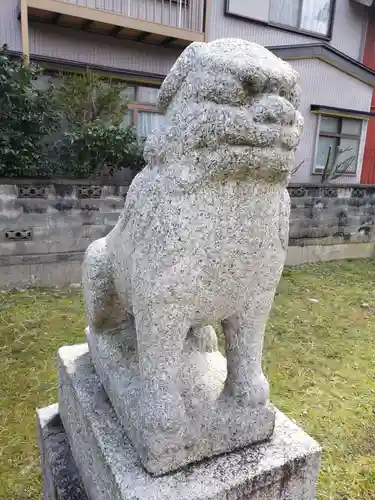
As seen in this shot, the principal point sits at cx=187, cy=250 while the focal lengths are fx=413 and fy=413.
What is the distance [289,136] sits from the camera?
0.90 metres

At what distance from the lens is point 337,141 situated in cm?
810

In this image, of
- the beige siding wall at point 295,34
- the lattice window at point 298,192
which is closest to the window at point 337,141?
the beige siding wall at point 295,34

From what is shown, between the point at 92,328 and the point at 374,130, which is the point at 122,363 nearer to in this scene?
the point at 92,328

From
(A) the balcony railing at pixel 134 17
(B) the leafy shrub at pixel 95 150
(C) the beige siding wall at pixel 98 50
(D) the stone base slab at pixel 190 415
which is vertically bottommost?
(D) the stone base slab at pixel 190 415

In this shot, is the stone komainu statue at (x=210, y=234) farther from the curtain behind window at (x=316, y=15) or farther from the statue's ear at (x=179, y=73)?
the curtain behind window at (x=316, y=15)

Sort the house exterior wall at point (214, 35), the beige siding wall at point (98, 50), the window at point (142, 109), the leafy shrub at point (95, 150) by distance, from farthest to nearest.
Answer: the window at point (142, 109) < the beige siding wall at point (98, 50) < the house exterior wall at point (214, 35) < the leafy shrub at point (95, 150)

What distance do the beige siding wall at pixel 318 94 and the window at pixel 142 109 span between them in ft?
9.00

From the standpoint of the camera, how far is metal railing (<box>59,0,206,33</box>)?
5.90m

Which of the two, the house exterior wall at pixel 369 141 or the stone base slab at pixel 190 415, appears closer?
the stone base slab at pixel 190 415

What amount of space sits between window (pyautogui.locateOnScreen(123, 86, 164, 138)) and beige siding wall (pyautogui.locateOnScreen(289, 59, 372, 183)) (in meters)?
2.74

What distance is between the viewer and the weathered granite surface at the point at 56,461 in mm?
1429

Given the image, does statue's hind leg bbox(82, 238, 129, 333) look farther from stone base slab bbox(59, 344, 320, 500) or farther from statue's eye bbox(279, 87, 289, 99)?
statue's eye bbox(279, 87, 289, 99)

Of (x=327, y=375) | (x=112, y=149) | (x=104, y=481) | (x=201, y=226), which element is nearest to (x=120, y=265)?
(x=201, y=226)

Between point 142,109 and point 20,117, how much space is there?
2.25 metres
